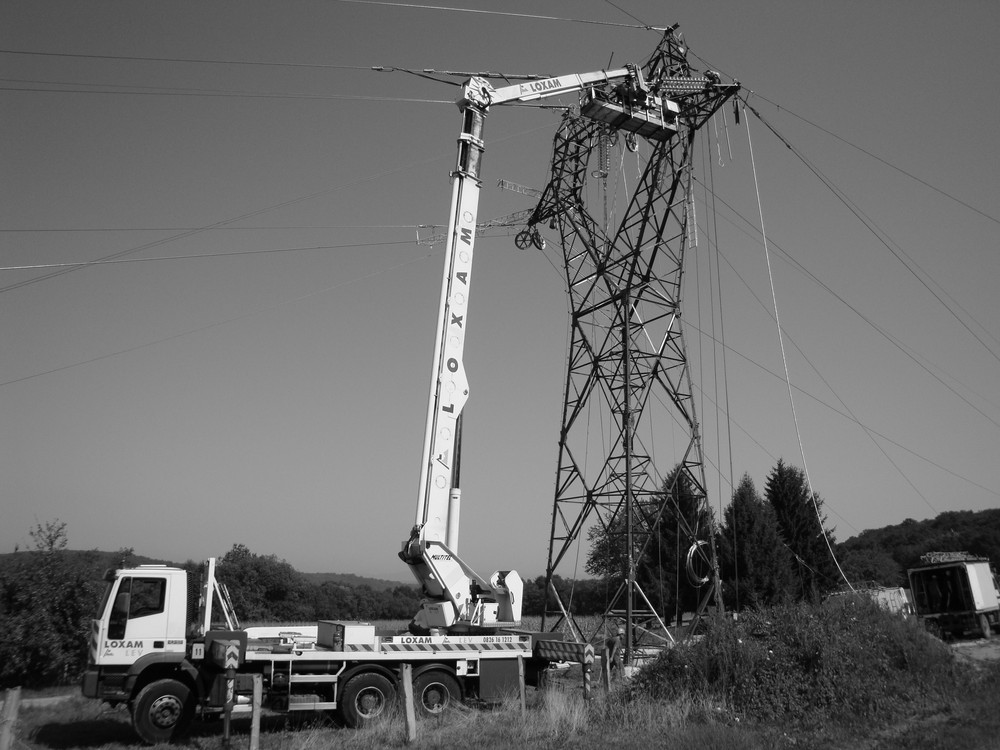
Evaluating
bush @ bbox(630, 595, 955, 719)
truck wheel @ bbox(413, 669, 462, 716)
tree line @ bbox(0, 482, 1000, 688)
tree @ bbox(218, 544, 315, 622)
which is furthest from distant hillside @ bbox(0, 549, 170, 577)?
tree @ bbox(218, 544, 315, 622)

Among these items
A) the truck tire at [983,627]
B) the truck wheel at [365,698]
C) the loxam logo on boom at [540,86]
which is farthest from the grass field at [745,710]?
the truck tire at [983,627]

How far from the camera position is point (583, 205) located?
24.5 metres

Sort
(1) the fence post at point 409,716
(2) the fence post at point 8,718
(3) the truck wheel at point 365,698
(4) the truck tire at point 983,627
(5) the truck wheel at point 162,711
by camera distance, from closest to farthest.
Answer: (2) the fence post at point 8,718
(1) the fence post at point 409,716
(5) the truck wheel at point 162,711
(3) the truck wheel at point 365,698
(4) the truck tire at point 983,627

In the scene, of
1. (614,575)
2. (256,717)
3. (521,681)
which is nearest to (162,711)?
(256,717)

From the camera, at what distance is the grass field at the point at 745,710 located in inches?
457

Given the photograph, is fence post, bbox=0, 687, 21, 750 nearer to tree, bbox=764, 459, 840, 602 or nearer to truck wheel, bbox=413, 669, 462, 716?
truck wheel, bbox=413, 669, 462, 716

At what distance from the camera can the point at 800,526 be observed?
46.2 metres

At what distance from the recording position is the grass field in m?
11.6

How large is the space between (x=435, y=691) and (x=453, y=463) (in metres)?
4.61

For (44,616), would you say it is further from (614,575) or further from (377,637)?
(614,575)

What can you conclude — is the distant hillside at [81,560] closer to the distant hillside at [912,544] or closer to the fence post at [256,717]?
the fence post at [256,717]

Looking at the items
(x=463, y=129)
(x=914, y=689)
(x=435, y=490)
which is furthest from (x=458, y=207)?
(x=914, y=689)

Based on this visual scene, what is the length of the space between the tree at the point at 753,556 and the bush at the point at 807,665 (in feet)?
85.7

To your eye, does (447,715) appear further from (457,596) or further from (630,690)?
(630,690)
